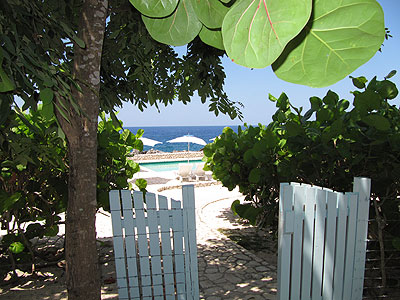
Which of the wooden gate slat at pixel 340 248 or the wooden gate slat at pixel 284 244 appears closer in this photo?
the wooden gate slat at pixel 284 244

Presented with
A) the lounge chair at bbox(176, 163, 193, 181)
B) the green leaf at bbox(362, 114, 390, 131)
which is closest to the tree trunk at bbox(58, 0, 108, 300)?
the green leaf at bbox(362, 114, 390, 131)

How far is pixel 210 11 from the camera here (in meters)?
0.36

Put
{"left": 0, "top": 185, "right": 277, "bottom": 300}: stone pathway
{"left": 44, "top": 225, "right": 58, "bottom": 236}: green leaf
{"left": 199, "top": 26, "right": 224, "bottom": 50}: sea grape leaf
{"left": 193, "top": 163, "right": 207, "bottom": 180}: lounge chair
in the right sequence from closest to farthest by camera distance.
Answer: {"left": 199, "top": 26, "right": 224, "bottom": 50}: sea grape leaf, {"left": 0, "top": 185, "right": 277, "bottom": 300}: stone pathway, {"left": 44, "top": 225, "right": 58, "bottom": 236}: green leaf, {"left": 193, "top": 163, "right": 207, "bottom": 180}: lounge chair

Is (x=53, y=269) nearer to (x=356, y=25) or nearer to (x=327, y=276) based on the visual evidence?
(x=327, y=276)

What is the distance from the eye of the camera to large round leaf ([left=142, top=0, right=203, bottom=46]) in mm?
369

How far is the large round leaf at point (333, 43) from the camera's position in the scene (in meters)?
0.30

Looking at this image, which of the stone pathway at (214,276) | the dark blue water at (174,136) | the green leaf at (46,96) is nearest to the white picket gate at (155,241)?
the stone pathway at (214,276)

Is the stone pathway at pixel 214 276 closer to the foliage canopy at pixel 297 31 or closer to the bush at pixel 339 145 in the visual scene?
the bush at pixel 339 145

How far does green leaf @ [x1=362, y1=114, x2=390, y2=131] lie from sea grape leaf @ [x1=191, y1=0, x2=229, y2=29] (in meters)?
2.97

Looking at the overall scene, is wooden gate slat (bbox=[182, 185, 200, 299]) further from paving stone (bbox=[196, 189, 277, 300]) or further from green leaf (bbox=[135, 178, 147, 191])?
green leaf (bbox=[135, 178, 147, 191])

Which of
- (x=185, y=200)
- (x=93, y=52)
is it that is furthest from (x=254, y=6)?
(x=185, y=200)

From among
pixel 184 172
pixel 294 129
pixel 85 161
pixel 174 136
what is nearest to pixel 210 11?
pixel 85 161

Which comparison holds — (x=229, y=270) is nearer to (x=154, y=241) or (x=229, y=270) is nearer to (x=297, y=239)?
(x=154, y=241)

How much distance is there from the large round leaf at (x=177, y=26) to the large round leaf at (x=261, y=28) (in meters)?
0.07
